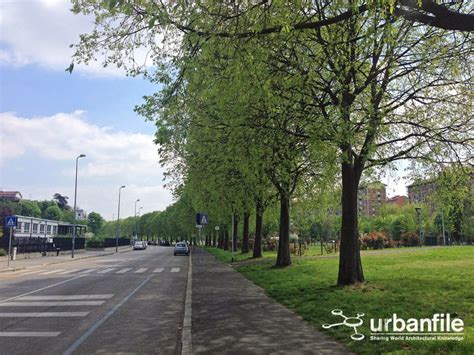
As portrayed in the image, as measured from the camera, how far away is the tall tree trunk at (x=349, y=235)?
43.3 feet

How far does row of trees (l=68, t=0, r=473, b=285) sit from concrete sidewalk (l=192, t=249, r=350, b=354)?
3629mm

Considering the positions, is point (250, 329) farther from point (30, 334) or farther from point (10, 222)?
point (10, 222)

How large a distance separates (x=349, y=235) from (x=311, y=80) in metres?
5.03

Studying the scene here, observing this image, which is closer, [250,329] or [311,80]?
[250,329]

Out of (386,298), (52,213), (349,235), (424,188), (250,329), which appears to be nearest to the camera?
(250,329)

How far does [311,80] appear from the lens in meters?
11.5

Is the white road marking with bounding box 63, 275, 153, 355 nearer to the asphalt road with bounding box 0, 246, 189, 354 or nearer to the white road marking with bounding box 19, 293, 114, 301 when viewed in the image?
the asphalt road with bounding box 0, 246, 189, 354

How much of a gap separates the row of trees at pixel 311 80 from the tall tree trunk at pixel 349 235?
32 mm

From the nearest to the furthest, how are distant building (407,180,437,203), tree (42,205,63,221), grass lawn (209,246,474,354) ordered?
grass lawn (209,246,474,354) < distant building (407,180,437,203) < tree (42,205,63,221)

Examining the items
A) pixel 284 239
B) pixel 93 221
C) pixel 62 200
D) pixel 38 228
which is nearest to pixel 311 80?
pixel 284 239

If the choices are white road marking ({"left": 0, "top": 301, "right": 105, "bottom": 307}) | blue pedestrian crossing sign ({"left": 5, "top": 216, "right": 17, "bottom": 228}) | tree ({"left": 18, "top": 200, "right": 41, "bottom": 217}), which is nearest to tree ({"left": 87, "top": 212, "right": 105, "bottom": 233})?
tree ({"left": 18, "top": 200, "right": 41, "bottom": 217})

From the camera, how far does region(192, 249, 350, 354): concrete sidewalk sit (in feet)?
22.7

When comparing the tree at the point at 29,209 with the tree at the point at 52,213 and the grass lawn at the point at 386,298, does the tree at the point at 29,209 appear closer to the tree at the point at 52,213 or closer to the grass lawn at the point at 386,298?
the tree at the point at 52,213

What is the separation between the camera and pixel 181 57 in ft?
29.9
